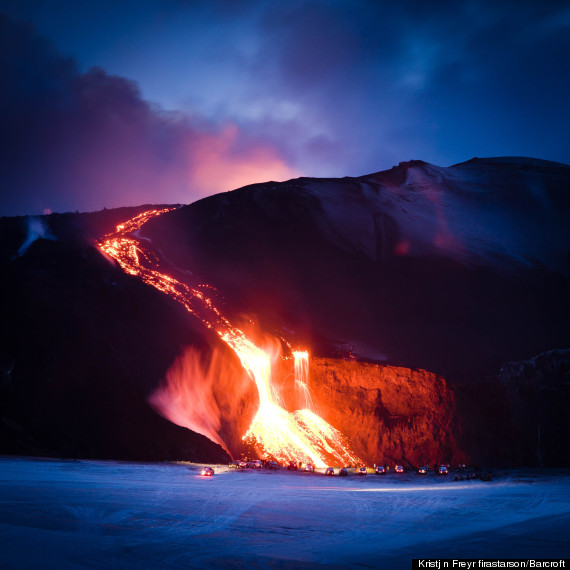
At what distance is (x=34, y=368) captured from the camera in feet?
104

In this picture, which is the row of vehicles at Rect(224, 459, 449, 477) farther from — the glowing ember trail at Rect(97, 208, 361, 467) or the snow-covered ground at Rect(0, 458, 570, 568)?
the snow-covered ground at Rect(0, 458, 570, 568)

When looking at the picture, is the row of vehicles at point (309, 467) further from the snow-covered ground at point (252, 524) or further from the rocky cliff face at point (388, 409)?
the snow-covered ground at point (252, 524)

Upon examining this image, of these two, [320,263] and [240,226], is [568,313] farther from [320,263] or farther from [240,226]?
[240,226]

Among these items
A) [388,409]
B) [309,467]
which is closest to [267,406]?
[309,467]

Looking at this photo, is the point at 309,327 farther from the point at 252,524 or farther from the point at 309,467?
the point at 252,524

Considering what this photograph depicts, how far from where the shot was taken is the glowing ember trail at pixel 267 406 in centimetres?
3800

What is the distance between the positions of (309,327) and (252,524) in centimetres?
3407

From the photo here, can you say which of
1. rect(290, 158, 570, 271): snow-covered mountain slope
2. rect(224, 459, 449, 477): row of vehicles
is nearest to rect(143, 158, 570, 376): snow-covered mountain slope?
rect(290, 158, 570, 271): snow-covered mountain slope

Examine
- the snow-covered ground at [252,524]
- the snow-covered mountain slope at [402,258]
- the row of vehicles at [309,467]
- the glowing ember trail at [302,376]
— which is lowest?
the row of vehicles at [309,467]

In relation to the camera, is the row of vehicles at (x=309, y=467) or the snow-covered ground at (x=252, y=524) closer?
the snow-covered ground at (x=252, y=524)

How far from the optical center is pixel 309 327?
45.9 m

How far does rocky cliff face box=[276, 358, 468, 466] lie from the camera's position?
1532 inches

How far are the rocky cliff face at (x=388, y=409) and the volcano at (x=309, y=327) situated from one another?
117 mm

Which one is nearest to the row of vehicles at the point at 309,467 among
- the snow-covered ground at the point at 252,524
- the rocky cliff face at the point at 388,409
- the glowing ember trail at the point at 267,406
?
the glowing ember trail at the point at 267,406
